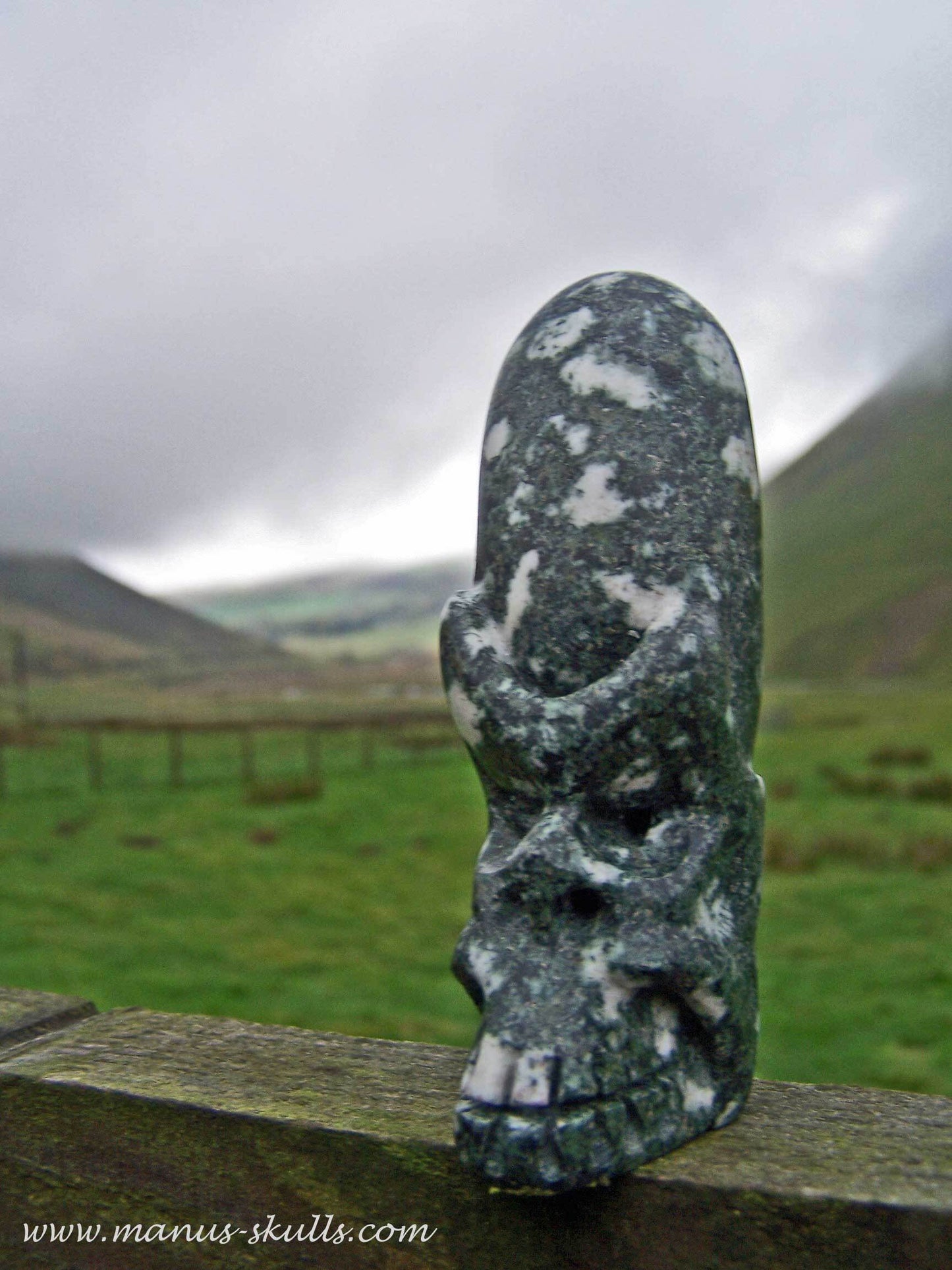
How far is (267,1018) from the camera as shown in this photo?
26.5ft

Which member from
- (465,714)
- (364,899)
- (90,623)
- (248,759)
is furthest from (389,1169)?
(248,759)

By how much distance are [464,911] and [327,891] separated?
5.97ft

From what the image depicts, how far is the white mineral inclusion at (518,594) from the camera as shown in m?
2.89

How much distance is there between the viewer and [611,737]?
261 cm

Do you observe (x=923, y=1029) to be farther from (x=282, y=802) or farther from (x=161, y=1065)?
(x=282, y=802)

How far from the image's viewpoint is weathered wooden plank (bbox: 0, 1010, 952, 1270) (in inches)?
93.2

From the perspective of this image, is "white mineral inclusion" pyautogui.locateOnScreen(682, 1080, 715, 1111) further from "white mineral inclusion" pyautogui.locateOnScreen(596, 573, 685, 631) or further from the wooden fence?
the wooden fence

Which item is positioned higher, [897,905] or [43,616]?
[43,616]

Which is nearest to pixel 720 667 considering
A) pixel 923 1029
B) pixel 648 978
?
pixel 648 978

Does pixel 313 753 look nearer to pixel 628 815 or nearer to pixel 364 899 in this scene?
pixel 364 899

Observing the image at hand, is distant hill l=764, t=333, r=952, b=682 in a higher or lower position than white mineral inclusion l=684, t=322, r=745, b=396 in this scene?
higher

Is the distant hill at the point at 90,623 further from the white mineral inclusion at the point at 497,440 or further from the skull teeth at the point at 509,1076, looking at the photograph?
the skull teeth at the point at 509,1076

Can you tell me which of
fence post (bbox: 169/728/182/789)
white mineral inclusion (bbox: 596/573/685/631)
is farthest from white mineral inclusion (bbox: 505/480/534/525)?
fence post (bbox: 169/728/182/789)

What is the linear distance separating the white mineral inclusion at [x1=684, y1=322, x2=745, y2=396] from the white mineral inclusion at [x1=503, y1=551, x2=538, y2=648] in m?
0.70
